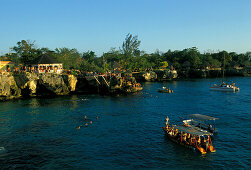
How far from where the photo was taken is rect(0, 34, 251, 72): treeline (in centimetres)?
9769

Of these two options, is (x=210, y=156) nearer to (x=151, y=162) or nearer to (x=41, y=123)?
(x=151, y=162)

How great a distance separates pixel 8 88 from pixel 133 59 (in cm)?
7319

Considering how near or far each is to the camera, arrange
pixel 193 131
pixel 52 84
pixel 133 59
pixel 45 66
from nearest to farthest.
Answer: pixel 193 131 → pixel 52 84 → pixel 45 66 → pixel 133 59

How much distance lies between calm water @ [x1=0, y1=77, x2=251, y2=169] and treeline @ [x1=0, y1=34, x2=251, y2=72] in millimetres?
39900

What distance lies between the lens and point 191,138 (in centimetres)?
3136

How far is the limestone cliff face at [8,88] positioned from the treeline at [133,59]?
50.5 ft

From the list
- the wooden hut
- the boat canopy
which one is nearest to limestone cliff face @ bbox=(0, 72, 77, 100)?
the wooden hut

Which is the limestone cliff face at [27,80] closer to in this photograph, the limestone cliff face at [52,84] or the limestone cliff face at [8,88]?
the limestone cliff face at [8,88]

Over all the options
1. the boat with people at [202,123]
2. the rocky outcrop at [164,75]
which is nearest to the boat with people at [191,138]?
the boat with people at [202,123]

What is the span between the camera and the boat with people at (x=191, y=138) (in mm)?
30306

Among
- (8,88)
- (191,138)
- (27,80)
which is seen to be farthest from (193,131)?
(8,88)

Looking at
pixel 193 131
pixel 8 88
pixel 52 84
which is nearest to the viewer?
pixel 193 131

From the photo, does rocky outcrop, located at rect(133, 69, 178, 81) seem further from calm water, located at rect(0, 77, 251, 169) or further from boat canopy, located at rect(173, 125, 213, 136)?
boat canopy, located at rect(173, 125, 213, 136)

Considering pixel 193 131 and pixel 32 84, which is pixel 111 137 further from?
pixel 32 84
